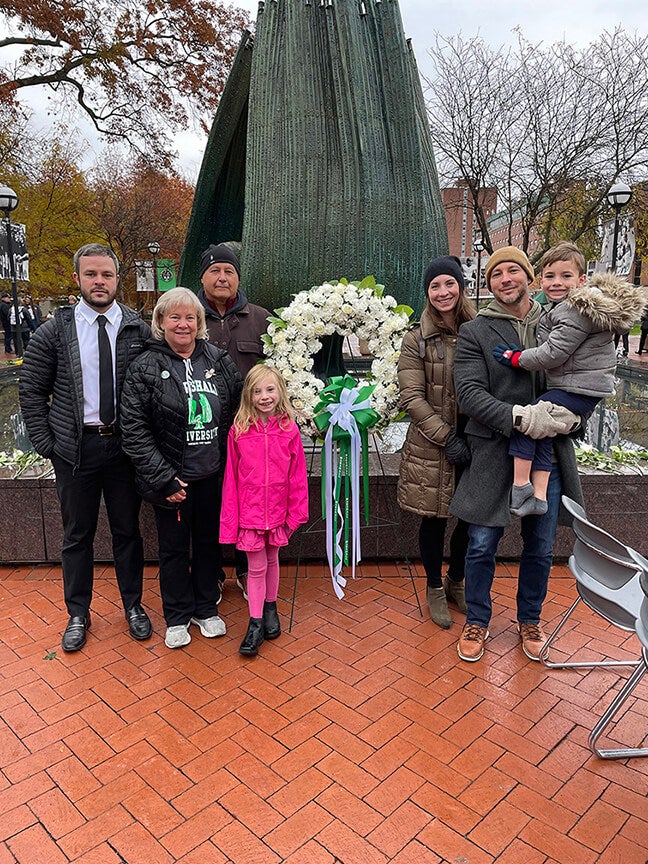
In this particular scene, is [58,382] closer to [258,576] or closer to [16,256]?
[258,576]

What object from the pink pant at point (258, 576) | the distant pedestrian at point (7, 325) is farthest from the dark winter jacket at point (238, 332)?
the distant pedestrian at point (7, 325)

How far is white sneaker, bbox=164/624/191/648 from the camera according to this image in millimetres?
3145

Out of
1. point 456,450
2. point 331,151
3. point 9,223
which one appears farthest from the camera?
point 9,223

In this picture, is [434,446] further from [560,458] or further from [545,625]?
[545,625]

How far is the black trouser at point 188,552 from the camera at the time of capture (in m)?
3.12

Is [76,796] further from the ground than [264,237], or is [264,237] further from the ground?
[264,237]

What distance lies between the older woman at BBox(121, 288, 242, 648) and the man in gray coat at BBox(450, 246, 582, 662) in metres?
1.18

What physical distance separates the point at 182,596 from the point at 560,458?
1.96 metres

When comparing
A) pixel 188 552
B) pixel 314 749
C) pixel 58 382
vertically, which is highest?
pixel 58 382

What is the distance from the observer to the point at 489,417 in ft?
9.22

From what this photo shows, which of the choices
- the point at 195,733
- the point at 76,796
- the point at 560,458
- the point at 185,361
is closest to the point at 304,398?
the point at 185,361

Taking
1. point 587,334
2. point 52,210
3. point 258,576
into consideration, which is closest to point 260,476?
point 258,576

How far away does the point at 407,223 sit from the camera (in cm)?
470

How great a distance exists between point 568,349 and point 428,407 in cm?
73
